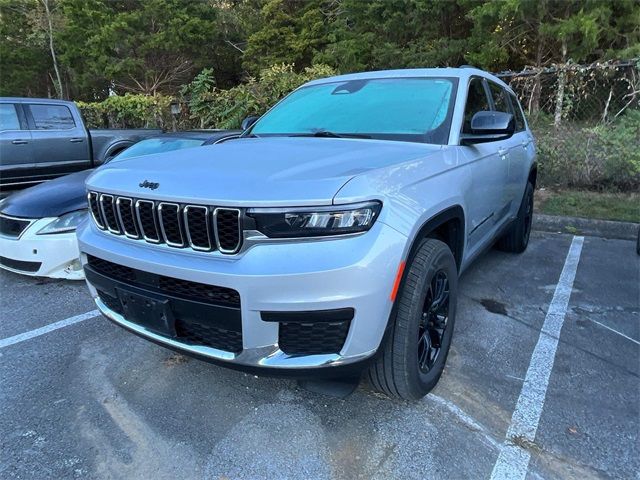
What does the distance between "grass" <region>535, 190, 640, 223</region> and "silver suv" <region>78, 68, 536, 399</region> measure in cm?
439

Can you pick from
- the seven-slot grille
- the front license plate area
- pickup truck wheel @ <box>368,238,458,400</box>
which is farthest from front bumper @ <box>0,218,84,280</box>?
pickup truck wheel @ <box>368,238,458,400</box>

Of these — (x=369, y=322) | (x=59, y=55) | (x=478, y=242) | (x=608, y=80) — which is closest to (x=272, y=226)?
(x=369, y=322)

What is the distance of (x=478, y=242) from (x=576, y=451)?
61.1 inches

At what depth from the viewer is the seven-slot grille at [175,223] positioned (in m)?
1.95

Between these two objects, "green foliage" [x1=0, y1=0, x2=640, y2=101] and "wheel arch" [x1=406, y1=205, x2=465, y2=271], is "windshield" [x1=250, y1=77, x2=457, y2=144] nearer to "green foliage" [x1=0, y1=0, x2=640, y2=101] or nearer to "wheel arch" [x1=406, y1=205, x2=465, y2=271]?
"wheel arch" [x1=406, y1=205, x2=465, y2=271]

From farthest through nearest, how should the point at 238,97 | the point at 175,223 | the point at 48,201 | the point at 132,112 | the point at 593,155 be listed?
the point at 132,112 < the point at 238,97 < the point at 593,155 < the point at 48,201 < the point at 175,223

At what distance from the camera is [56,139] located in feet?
26.5

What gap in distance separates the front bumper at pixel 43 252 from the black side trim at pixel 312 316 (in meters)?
2.90

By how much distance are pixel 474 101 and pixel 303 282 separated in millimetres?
2252

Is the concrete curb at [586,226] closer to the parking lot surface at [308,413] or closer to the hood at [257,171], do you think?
the parking lot surface at [308,413]

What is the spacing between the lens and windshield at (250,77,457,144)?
2930mm

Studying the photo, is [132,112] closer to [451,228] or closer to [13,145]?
[13,145]

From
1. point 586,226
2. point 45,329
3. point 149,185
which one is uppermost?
point 149,185

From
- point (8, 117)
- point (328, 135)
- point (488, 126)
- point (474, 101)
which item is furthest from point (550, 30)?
point (8, 117)
